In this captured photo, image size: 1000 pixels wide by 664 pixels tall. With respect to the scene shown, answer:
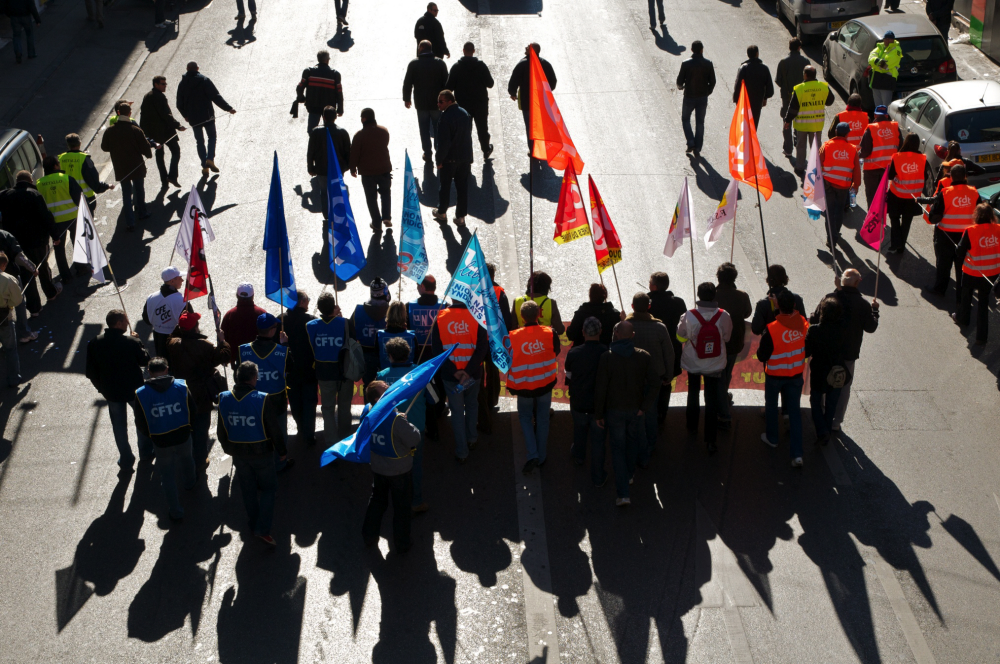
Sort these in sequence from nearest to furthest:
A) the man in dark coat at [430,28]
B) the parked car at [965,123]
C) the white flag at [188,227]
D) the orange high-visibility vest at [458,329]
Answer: the orange high-visibility vest at [458,329], the white flag at [188,227], the parked car at [965,123], the man in dark coat at [430,28]

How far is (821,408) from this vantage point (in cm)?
951

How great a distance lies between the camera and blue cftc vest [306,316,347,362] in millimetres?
9078

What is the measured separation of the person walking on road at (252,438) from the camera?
8000mm

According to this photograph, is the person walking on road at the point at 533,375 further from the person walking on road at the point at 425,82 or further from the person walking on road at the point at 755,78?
the person walking on road at the point at 755,78

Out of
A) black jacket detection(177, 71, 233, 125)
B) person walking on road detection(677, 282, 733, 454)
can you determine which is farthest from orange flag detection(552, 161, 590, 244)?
black jacket detection(177, 71, 233, 125)

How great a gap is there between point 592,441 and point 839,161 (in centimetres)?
667

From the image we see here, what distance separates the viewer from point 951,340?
11.4 metres

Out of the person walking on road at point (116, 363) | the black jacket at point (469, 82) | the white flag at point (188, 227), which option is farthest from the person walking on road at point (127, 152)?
the person walking on road at point (116, 363)

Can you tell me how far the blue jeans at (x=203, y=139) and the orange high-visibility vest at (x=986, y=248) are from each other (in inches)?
435

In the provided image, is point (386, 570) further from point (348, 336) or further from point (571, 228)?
point (571, 228)

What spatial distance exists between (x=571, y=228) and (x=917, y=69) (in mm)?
9967

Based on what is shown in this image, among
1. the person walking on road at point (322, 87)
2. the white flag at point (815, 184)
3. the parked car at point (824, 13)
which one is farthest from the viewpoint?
the parked car at point (824, 13)

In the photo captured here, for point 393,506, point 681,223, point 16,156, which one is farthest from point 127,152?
point 393,506

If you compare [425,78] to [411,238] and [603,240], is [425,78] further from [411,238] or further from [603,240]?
[603,240]
